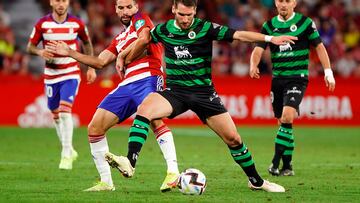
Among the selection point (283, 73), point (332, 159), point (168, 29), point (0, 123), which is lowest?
point (0, 123)

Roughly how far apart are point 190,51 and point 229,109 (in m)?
13.7

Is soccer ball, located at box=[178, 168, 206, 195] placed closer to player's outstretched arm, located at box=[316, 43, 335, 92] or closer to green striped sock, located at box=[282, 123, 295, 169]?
player's outstretched arm, located at box=[316, 43, 335, 92]

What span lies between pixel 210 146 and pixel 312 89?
616 centimetres

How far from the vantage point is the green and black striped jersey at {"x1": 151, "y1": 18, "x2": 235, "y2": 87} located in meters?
10.4

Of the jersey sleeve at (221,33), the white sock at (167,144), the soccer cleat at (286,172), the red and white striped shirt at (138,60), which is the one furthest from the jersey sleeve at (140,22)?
the soccer cleat at (286,172)

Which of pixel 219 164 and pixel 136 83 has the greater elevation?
pixel 136 83

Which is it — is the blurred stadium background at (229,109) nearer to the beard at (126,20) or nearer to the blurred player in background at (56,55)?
the blurred player in background at (56,55)

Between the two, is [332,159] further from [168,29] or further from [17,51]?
Answer: [17,51]

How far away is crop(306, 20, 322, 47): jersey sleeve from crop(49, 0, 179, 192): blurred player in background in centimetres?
258

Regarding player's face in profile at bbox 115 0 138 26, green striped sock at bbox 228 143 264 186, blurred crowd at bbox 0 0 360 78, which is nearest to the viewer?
green striped sock at bbox 228 143 264 186

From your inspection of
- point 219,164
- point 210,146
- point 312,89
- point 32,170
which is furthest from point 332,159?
point 312,89

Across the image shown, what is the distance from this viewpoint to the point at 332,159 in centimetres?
1551

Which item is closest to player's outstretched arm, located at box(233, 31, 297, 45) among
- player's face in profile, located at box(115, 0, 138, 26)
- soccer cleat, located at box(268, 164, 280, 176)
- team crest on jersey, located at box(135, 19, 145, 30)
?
team crest on jersey, located at box(135, 19, 145, 30)

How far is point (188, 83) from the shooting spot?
1050cm
